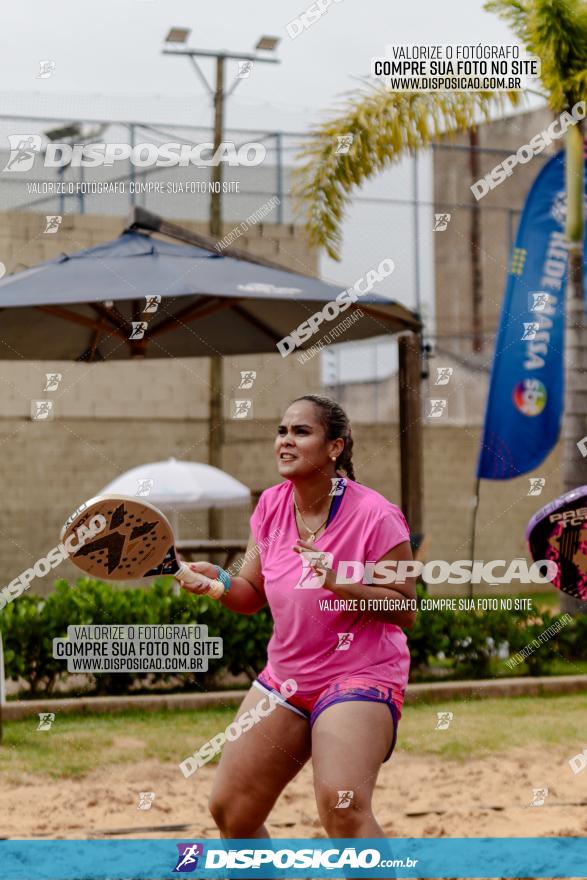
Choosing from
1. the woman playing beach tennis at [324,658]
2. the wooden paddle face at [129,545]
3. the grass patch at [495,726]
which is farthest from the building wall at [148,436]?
the woman playing beach tennis at [324,658]

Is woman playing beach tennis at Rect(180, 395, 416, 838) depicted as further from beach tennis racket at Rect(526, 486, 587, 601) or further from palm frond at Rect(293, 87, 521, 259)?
palm frond at Rect(293, 87, 521, 259)

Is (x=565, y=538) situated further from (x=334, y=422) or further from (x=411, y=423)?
(x=411, y=423)

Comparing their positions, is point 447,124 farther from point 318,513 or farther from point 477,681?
point 318,513

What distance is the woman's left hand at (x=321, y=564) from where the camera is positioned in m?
3.26

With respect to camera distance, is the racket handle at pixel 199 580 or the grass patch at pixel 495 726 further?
the grass patch at pixel 495 726

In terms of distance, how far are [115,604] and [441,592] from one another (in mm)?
6294

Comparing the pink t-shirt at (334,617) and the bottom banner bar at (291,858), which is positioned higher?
the pink t-shirt at (334,617)

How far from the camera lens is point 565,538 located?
369cm

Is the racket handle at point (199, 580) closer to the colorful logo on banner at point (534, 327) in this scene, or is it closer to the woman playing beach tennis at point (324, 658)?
the woman playing beach tennis at point (324, 658)

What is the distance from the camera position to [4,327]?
26.8 ft

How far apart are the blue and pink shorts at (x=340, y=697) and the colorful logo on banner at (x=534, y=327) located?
696cm

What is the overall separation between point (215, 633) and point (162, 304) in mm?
2313

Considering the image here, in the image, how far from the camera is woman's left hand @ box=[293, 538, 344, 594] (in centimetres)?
326

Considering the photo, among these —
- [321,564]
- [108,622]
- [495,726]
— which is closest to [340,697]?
[321,564]
